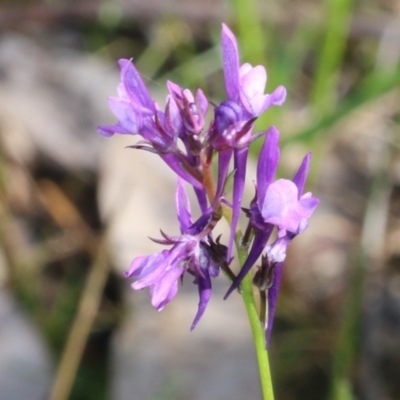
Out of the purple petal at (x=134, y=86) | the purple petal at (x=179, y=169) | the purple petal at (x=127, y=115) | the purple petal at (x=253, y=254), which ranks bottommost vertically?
the purple petal at (x=253, y=254)

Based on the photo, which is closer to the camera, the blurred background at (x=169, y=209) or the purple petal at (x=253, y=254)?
the purple petal at (x=253, y=254)

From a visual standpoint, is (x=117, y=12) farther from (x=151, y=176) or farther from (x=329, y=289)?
(x=329, y=289)

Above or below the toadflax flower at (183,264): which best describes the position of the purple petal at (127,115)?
above

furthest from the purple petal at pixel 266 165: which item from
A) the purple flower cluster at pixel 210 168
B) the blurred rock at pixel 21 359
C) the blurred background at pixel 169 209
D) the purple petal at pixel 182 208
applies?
the blurred rock at pixel 21 359

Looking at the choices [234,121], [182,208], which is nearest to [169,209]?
[182,208]

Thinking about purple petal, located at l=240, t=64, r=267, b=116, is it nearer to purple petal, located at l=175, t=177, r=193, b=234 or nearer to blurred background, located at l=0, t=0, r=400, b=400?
purple petal, located at l=175, t=177, r=193, b=234

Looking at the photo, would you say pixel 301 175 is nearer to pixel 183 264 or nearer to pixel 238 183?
pixel 238 183

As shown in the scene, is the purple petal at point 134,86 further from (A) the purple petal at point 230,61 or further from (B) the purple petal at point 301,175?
(B) the purple petal at point 301,175

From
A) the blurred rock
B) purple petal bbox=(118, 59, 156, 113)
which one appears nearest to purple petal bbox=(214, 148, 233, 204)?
purple petal bbox=(118, 59, 156, 113)
